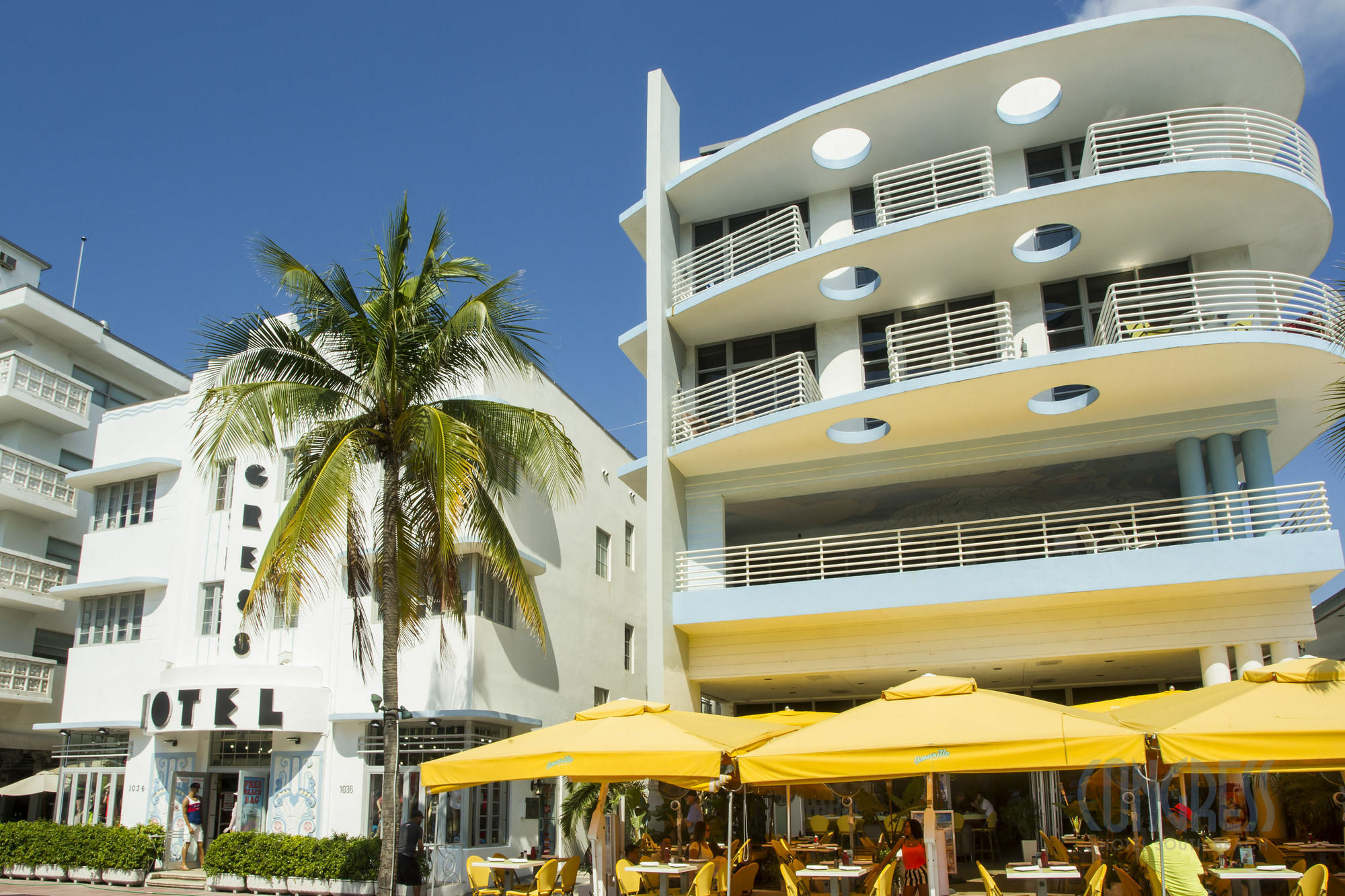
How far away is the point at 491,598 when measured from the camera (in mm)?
20953

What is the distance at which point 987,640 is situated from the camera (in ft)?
58.4

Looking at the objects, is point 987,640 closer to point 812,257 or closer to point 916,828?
point 916,828

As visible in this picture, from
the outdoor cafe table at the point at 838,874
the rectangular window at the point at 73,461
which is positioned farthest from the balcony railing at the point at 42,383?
the outdoor cafe table at the point at 838,874

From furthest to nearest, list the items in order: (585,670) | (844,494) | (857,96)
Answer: (585,670), (844,494), (857,96)

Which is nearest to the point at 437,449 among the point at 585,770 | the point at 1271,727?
the point at 585,770

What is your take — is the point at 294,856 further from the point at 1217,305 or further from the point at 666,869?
the point at 1217,305

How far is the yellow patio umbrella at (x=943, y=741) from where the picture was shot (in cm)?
880

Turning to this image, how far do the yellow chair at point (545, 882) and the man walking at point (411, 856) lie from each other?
5.55ft

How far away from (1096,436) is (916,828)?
29.8 feet

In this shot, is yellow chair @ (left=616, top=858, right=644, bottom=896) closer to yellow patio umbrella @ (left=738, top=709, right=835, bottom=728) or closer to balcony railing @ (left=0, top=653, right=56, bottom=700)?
yellow patio umbrella @ (left=738, top=709, right=835, bottom=728)

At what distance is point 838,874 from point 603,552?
617 inches

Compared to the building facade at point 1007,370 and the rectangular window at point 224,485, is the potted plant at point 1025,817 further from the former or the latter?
the rectangular window at point 224,485

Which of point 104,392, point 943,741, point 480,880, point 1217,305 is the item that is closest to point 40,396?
point 104,392

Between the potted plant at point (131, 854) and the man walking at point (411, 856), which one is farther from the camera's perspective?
the potted plant at point (131, 854)
